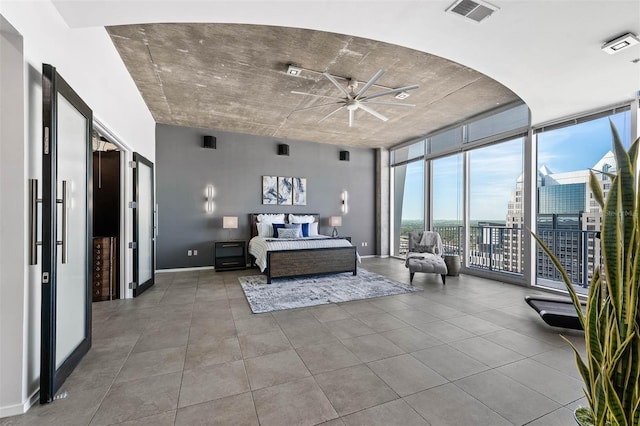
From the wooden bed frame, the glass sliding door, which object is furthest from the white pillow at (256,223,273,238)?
the glass sliding door

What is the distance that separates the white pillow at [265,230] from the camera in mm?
6387

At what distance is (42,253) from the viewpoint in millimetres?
1804

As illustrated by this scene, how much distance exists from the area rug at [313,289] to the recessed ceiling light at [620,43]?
3.66m

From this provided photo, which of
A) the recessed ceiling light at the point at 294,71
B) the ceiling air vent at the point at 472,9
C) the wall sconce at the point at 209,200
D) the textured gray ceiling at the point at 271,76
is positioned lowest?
the wall sconce at the point at 209,200

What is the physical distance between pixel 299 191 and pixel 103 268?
445 cm

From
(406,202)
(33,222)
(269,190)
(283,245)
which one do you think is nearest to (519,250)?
(406,202)

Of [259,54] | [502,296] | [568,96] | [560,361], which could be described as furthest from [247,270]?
[568,96]

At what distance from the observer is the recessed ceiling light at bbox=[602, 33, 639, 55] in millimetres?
2461

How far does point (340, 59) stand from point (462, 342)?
3.49 m

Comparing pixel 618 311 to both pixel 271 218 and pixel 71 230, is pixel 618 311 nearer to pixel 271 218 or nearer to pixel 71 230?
pixel 71 230

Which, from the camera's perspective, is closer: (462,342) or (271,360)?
(271,360)

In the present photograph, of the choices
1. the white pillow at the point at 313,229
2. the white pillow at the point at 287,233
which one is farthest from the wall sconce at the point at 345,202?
the white pillow at the point at 287,233

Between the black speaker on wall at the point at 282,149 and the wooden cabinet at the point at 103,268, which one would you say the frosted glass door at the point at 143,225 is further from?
the black speaker on wall at the point at 282,149

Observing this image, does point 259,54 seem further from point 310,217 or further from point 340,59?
point 310,217
